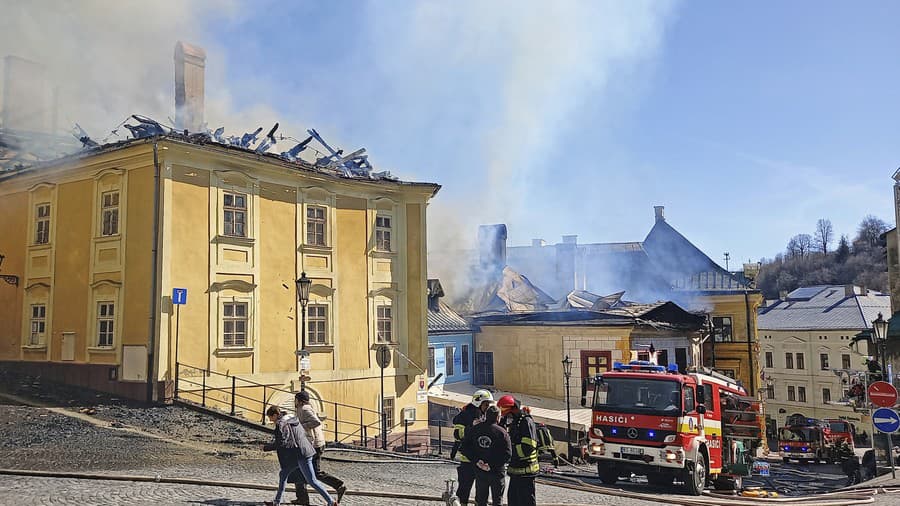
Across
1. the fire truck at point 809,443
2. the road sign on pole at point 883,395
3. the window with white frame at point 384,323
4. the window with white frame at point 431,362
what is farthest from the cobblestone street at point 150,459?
the fire truck at point 809,443

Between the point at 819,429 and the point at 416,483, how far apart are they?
32.2m

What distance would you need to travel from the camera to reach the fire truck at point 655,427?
46.9 ft

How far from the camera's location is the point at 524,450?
28.8 feet

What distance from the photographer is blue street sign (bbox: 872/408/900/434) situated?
15664 millimetres

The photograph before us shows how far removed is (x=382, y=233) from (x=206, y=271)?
6580mm

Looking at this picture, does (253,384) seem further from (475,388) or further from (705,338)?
(705,338)

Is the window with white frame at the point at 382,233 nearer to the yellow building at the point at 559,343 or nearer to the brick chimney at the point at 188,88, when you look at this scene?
the brick chimney at the point at 188,88

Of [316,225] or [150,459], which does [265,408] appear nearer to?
[316,225]

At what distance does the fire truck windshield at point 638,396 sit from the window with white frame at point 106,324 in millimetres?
12789

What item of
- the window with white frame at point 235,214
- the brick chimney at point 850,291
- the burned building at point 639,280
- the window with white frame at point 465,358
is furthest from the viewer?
the brick chimney at point 850,291

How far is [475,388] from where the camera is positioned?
32125 millimetres

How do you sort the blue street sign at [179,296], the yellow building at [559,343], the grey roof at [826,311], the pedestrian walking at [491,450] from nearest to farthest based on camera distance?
the pedestrian walking at [491,450] → the blue street sign at [179,296] → the yellow building at [559,343] → the grey roof at [826,311]

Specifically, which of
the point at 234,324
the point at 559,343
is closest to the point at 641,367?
the point at 234,324

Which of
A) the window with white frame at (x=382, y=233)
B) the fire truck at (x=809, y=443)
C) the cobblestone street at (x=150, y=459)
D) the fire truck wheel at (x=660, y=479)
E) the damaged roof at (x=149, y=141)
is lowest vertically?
the fire truck at (x=809, y=443)
